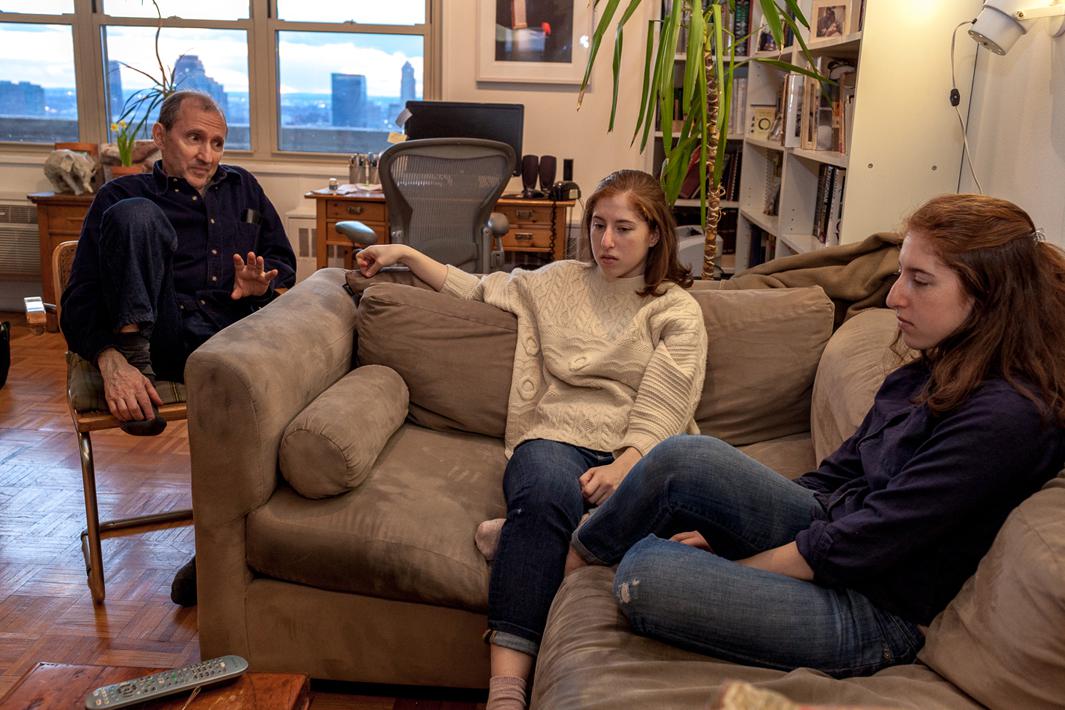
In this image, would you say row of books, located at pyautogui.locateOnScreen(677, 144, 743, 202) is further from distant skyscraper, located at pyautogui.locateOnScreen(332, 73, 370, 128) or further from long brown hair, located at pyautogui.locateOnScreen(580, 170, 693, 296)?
long brown hair, located at pyautogui.locateOnScreen(580, 170, 693, 296)

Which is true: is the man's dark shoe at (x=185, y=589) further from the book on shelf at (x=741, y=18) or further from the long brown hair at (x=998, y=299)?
the book on shelf at (x=741, y=18)

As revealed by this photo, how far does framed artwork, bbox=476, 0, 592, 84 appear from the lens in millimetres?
4797

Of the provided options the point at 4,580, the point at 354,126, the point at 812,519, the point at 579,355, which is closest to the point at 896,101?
the point at 579,355

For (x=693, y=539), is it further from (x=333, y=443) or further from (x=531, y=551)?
(x=333, y=443)

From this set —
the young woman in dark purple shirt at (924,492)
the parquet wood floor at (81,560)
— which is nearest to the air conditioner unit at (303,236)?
the parquet wood floor at (81,560)

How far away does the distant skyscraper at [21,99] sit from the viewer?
5.17 meters

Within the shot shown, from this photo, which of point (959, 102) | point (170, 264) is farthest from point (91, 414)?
point (959, 102)

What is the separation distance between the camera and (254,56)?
508 centimetres

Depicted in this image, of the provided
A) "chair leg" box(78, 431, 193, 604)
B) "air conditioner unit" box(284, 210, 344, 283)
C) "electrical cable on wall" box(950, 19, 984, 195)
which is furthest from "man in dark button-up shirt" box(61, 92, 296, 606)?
"air conditioner unit" box(284, 210, 344, 283)

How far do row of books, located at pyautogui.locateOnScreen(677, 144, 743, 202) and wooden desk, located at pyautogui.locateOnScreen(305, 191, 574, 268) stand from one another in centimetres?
69

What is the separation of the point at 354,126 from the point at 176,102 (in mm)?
3092

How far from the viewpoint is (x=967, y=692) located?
1.23 metres

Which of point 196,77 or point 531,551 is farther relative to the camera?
point 196,77

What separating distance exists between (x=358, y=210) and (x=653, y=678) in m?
3.30
